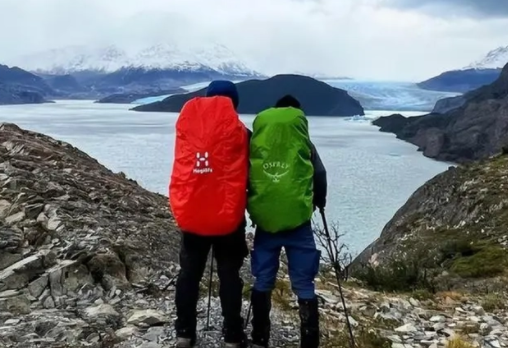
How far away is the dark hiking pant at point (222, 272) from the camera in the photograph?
5.32 metres

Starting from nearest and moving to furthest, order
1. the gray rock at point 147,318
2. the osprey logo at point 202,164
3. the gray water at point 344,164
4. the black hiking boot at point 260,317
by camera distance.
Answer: the osprey logo at point 202,164 < the black hiking boot at point 260,317 < the gray rock at point 147,318 < the gray water at point 344,164

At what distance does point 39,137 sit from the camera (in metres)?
14.6

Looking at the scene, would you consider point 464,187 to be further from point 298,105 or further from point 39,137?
point 298,105

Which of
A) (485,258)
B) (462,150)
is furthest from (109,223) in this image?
(462,150)

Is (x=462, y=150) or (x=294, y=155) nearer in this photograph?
(x=294, y=155)

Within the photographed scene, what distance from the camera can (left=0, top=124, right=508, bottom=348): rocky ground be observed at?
622 cm

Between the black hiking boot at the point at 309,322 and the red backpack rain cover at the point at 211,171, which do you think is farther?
the black hiking boot at the point at 309,322

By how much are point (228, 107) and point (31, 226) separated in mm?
4394

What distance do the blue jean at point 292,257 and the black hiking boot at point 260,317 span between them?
2.6 inches

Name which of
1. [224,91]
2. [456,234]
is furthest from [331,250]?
[456,234]

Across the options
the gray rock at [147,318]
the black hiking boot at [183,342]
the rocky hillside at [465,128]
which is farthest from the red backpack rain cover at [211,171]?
the rocky hillside at [465,128]

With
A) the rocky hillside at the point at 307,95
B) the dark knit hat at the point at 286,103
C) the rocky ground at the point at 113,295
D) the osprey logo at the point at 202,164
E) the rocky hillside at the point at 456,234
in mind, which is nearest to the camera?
the osprey logo at the point at 202,164

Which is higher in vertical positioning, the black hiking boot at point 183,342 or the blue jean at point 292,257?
the blue jean at point 292,257

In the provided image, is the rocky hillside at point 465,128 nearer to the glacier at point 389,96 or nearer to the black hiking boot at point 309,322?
the glacier at point 389,96
